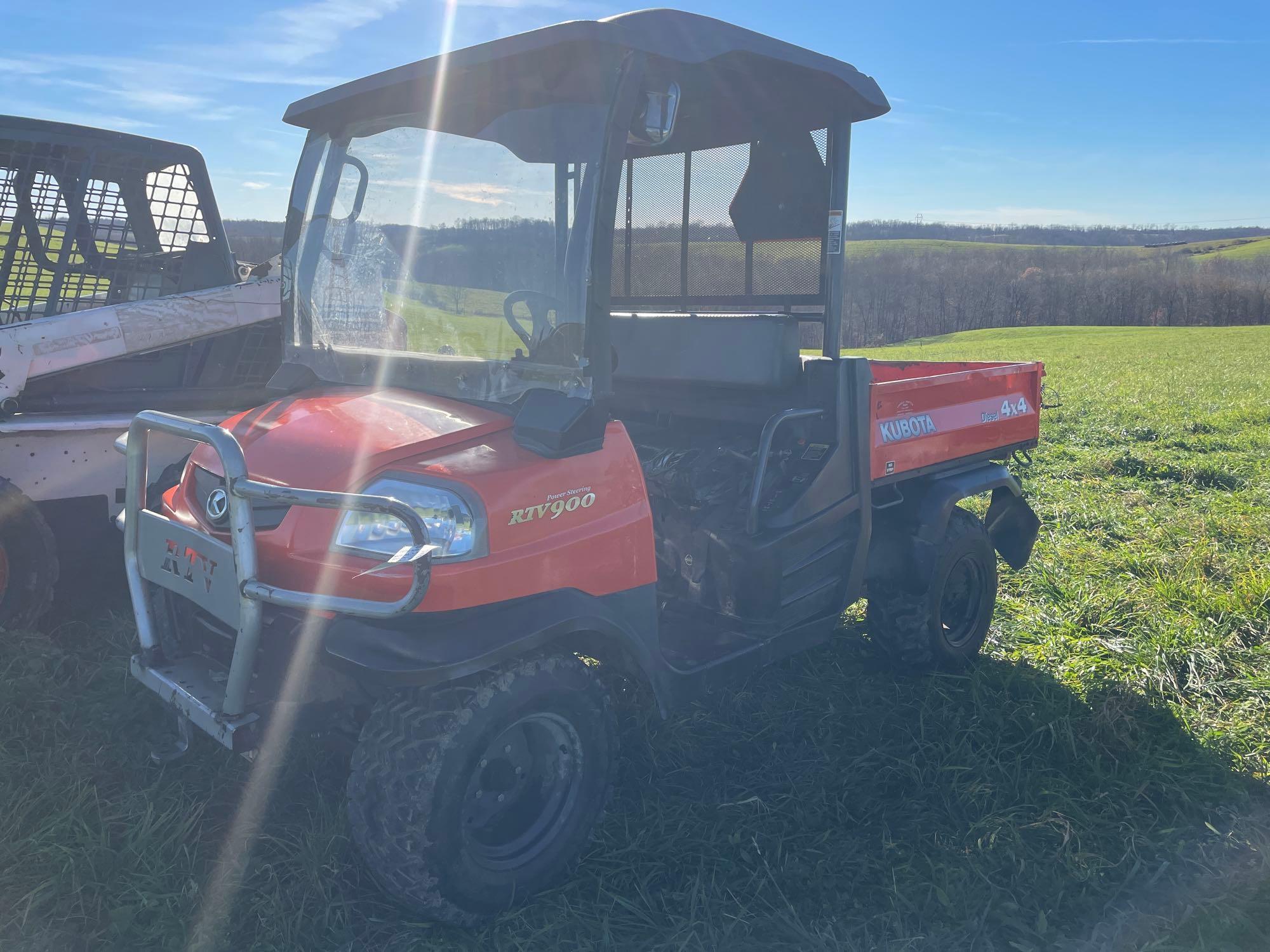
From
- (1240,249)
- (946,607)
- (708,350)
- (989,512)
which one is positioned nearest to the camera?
(708,350)

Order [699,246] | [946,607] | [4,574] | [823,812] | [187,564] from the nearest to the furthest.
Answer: [187,564] → [823,812] → [4,574] → [699,246] → [946,607]

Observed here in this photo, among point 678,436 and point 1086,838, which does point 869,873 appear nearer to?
point 1086,838

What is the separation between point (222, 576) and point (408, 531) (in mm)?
570

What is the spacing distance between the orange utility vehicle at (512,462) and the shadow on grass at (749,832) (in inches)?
14.9

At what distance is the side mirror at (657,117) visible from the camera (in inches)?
101

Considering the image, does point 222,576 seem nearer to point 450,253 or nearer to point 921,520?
point 450,253

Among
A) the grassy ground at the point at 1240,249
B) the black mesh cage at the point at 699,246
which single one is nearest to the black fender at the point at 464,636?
the black mesh cage at the point at 699,246

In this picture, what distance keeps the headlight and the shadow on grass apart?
693 millimetres

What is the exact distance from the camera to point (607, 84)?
267 centimetres

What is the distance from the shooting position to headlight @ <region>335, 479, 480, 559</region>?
7.89 feet

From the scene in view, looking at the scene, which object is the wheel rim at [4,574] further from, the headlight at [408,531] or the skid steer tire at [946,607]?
the skid steer tire at [946,607]

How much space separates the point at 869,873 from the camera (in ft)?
9.41

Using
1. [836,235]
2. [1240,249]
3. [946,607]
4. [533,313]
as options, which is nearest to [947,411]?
[946,607]

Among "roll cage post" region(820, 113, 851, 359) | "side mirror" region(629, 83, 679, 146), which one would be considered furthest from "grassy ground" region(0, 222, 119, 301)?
"roll cage post" region(820, 113, 851, 359)
